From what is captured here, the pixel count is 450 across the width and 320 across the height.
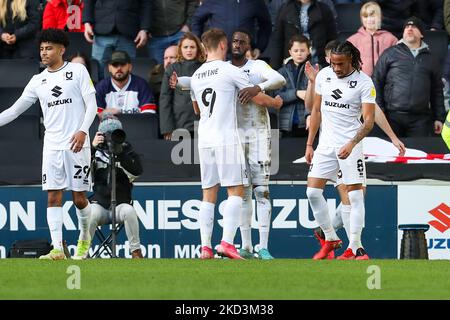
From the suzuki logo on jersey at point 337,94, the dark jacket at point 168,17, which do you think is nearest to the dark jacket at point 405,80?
the dark jacket at point 168,17

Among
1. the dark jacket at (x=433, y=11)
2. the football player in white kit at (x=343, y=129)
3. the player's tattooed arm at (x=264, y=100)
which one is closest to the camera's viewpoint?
the football player in white kit at (x=343, y=129)

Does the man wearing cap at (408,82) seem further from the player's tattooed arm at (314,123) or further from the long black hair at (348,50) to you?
the long black hair at (348,50)

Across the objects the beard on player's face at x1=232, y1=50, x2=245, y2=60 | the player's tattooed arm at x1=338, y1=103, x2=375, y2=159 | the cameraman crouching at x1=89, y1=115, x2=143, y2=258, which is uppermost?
the beard on player's face at x1=232, y1=50, x2=245, y2=60

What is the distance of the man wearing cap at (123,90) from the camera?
19859 mm

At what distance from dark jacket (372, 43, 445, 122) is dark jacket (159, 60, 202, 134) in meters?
2.47

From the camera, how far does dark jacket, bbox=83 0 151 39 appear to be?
21188 millimetres

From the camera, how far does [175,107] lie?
64.8ft

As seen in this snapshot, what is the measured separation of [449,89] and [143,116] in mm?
4296

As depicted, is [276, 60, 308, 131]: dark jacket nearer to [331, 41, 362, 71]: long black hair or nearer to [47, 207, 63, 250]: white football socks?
[331, 41, 362, 71]: long black hair

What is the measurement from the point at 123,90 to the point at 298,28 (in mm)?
2626

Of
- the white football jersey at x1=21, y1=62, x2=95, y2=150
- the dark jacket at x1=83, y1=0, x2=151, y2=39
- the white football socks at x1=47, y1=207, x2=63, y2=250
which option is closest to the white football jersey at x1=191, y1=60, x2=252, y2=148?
the white football jersey at x1=21, y1=62, x2=95, y2=150

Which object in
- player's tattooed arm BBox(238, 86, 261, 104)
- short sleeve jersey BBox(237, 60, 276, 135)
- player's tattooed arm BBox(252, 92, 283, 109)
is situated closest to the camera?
player's tattooed arm BBox(238, 86, 261, 104)
